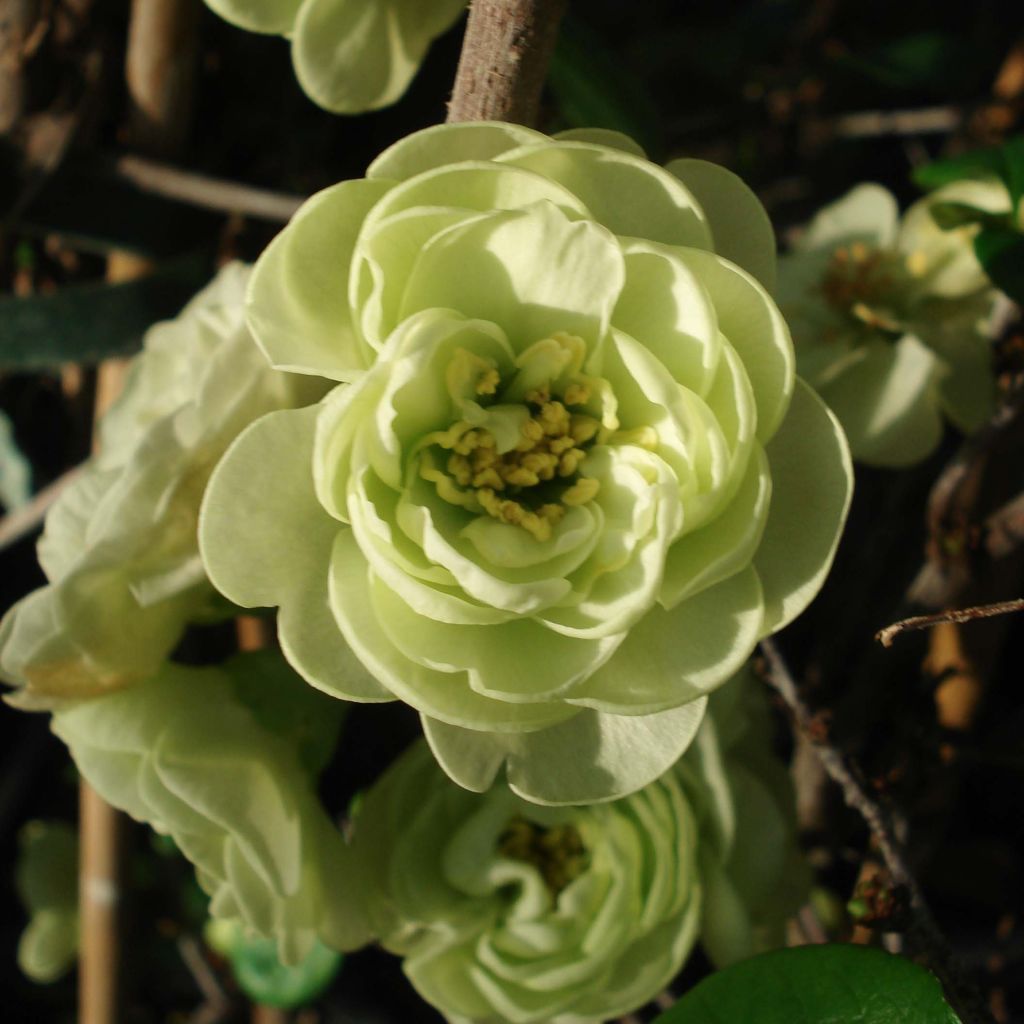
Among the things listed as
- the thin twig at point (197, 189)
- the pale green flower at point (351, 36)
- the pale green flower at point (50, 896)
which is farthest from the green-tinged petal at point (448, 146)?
the pale green flower at point (50, 896)

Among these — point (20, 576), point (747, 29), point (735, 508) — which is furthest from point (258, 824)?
point (747, 29)

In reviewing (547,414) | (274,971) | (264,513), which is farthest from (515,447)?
(274,971)

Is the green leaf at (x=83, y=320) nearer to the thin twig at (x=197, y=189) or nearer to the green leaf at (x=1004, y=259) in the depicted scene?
the thin twig at (x=197, y=189)

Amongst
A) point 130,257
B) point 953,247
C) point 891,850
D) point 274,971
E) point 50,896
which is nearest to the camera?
point 891,850

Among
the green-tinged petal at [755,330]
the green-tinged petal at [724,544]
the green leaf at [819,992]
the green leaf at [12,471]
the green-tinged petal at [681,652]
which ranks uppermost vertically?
the green-tinged petal at [755,330]

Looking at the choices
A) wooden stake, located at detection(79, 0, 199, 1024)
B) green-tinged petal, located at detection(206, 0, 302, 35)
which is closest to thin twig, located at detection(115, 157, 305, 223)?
wooden stake, located at detection(79, 0, 199, 1024)

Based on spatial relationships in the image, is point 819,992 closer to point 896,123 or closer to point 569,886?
point 569,886

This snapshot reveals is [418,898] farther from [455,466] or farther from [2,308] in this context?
[2,308]

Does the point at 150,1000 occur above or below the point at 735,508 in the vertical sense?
below
